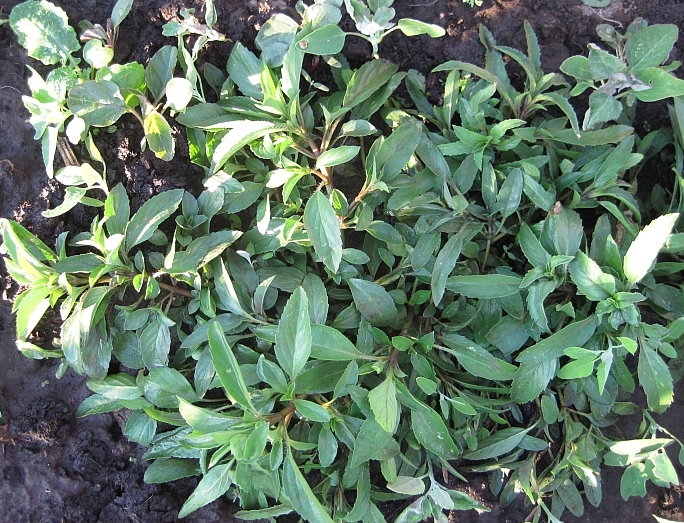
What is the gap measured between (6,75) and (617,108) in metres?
1.82

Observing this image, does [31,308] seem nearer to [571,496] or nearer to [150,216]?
[150,216]

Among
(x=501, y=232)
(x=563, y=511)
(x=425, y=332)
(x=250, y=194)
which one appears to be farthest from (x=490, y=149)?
(x=563, y=511)

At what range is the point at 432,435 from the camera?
1.47m

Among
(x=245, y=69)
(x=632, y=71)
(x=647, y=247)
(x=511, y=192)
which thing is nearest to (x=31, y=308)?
(x=245, y=69)

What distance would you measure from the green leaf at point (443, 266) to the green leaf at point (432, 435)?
1.03ft

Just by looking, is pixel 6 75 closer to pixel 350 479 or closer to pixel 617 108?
pixel 350 479

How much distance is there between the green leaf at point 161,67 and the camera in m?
1.57

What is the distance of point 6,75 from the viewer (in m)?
1.67

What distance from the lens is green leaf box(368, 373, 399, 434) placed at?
1354 millimetres

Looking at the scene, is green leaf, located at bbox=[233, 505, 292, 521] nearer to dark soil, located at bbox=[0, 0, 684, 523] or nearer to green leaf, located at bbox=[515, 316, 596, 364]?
dark soil, located at bbox=[0, 0, 684, 523]

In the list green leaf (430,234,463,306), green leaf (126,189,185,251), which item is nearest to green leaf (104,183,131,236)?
green leaf (126,189,185,251)

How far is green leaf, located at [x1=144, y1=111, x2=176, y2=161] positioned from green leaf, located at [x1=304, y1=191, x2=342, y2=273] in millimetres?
473

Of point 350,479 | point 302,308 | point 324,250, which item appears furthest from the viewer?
point 350,479

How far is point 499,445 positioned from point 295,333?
787mm
